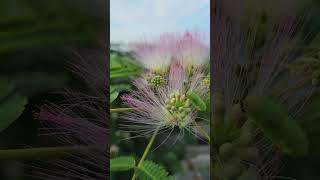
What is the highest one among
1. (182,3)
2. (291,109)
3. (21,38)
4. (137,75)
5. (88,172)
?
(182,3)

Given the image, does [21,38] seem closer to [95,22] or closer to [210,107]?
[95,22]

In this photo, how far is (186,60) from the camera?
1.80 metres

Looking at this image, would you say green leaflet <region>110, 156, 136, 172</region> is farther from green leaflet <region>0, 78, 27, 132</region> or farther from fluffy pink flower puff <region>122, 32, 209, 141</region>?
green leaflet <region>0, 78, 27, 132</region>

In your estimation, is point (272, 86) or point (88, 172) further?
point (272, 86)

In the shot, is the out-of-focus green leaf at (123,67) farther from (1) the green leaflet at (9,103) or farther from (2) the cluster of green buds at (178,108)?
(1) the green leaflet at (9,103)

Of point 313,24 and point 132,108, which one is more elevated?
point 313,24

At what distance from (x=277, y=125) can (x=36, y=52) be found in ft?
3.11

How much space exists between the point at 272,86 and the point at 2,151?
3.42 feet

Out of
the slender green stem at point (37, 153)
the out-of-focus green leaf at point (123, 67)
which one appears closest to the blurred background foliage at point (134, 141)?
the out-of-focus green leaf at point (123, 67)

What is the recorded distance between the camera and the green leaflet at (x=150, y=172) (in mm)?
1777

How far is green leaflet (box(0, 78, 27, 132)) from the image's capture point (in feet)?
5.65

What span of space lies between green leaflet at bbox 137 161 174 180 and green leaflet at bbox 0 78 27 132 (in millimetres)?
489

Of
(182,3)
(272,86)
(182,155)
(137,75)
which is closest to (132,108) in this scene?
(137,75)

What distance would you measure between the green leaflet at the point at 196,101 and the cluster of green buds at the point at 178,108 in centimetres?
2
